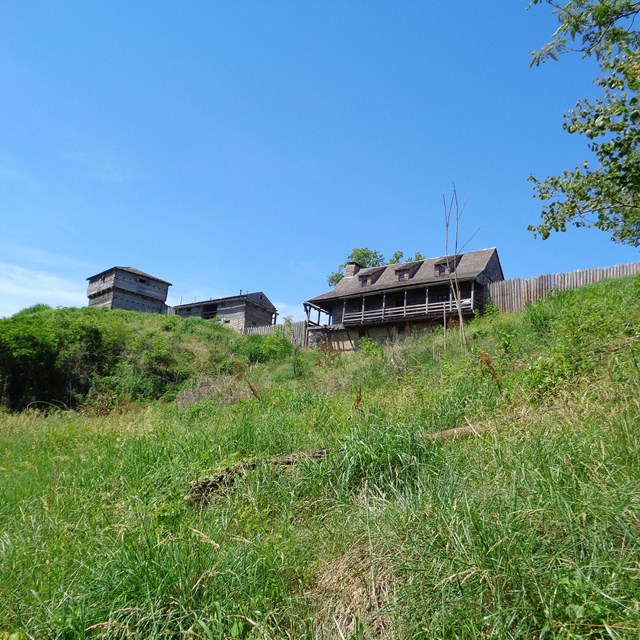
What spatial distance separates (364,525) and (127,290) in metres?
39.0

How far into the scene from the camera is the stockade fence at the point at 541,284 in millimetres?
18828

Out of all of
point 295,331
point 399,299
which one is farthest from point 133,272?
point 399,299

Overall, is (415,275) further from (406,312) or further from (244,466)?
(244,466)

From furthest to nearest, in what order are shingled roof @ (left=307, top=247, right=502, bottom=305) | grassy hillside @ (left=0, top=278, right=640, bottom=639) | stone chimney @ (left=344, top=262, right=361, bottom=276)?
stone chimney @ (left=344, top=262, right=361, bottom=276)
shingled roof @ (left=307, top=247, right=502, bottom=305)
grassy hillside @ (left=0, top=278, right=640, bottom=639)

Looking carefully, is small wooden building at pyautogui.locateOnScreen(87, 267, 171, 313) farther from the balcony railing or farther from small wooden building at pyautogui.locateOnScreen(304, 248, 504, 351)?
the balcony railing

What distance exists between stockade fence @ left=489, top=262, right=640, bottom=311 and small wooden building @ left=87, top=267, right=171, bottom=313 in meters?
29.0

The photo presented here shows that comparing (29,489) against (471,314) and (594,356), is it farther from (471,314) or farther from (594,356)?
(471,314)

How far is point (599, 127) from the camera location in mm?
4406

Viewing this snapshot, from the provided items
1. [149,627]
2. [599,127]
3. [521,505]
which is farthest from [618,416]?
[149,627]

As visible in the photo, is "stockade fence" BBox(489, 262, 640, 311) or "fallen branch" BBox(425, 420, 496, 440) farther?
"stockade fence" BBox(489, 262, 640, 311)

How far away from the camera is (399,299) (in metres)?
28.0

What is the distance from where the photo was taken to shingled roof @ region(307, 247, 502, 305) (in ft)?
81.6

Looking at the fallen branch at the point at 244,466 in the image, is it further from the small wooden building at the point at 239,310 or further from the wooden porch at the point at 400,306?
the small wooden building at the point at 239,310

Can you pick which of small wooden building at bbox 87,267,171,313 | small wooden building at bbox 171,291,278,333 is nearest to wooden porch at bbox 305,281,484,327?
small wooden building at bbox 171,291,278,333
